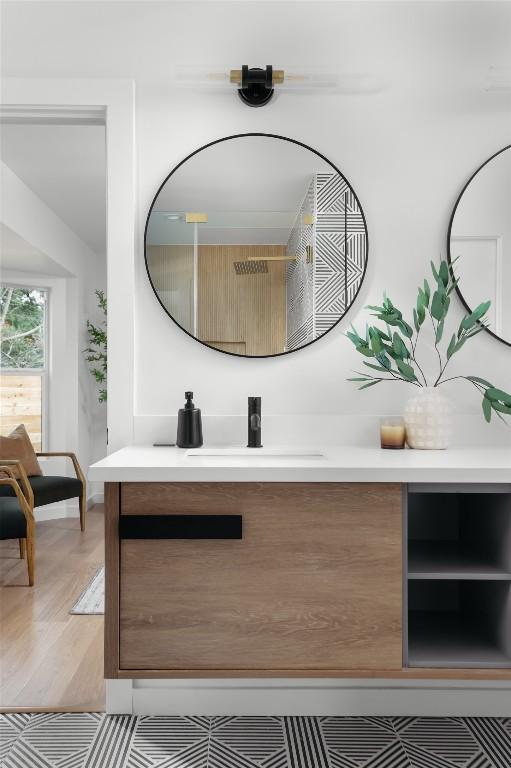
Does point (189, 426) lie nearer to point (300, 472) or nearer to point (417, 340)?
point (300, 472)

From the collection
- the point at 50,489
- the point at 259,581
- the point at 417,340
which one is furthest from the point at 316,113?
the point at 50,489

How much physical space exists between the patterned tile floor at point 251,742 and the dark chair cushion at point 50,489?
92.4 inches

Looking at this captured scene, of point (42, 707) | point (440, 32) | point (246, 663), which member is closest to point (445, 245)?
point (440, 32)

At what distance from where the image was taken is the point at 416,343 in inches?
87.3

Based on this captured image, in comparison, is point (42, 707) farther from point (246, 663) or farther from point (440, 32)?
point (440, 32)

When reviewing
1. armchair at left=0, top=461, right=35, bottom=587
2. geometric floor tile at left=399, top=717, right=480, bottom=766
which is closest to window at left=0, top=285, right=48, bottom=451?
armchair at left=0, top=461, right=35, bottom=587

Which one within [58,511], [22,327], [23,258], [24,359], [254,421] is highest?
[23,258]

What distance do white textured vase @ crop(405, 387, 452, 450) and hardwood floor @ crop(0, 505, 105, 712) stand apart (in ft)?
4.63

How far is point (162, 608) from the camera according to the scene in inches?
66.0

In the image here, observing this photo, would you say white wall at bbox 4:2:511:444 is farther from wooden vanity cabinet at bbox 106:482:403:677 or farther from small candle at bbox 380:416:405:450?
wooden vanity cabinet at bbox 106:482:403:677

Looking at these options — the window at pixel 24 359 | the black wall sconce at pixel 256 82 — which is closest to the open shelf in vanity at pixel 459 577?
the black wall sconce at pixel 256 82

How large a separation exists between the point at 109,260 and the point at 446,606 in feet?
5.91

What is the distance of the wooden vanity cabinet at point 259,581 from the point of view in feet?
5.48

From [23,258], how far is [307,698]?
13.2ft
